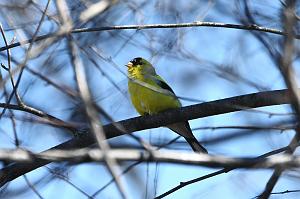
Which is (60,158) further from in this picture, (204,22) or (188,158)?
(204,22)

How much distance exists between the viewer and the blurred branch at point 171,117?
165 inches

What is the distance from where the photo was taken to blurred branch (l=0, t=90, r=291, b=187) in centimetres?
420

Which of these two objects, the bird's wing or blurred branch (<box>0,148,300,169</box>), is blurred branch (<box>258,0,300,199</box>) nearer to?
blurred branch (<box>0,148,300,169</box>)

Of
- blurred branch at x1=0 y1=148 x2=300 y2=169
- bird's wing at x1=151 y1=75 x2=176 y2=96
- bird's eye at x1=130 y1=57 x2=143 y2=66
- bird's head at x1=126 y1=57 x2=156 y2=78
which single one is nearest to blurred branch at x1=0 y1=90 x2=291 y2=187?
bird's wing at x1=151 y1=75 x2=176 y2=96

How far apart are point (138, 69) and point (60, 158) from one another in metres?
5.00

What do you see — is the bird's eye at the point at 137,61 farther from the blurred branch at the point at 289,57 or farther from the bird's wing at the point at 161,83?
the blurred branch at the point at 289,57

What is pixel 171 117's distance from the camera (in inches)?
190

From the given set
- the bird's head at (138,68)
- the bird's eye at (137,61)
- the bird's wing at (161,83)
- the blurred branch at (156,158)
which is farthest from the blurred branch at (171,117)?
the bird's eye at (137,61)

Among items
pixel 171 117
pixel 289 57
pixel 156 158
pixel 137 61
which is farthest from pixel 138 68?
pixel 289 57

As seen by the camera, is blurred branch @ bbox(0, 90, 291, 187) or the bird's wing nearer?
blurred branch @ bbox(0, 90, 291, 187)

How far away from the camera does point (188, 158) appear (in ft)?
7.60

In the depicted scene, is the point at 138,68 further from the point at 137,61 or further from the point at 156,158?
the point at 156,158

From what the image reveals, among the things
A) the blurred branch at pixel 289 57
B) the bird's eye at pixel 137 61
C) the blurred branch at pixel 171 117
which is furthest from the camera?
the bird's eye at pixel 137 61

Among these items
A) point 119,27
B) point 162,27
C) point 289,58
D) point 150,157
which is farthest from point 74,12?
point 289,58
